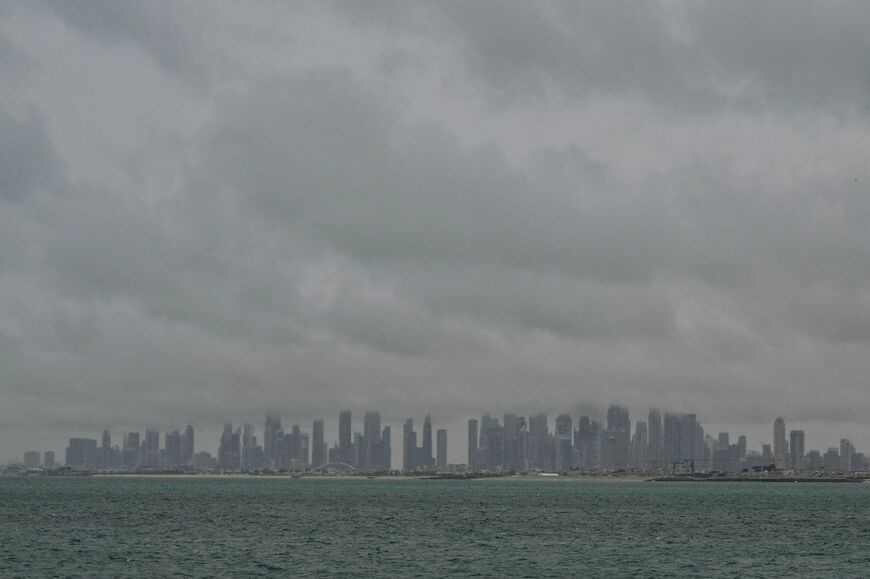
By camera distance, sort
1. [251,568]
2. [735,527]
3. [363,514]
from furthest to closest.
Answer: [363,514]
[735,527]
[251,568]

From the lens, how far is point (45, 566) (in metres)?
98.9

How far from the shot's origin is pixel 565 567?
97.7 meters

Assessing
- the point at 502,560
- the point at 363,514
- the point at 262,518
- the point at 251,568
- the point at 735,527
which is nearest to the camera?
the point at 251,568

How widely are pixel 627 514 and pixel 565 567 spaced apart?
96364mm

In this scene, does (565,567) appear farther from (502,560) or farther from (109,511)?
(109,511)

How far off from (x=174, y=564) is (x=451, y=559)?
24.3 meters

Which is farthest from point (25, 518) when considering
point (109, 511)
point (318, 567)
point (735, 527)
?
point (735, 527)

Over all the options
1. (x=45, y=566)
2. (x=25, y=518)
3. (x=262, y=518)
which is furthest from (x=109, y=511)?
(x=45, y=566)

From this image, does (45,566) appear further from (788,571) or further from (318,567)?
(788,571)

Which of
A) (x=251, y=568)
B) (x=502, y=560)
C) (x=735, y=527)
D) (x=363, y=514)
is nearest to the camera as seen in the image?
(x=251, y=568)

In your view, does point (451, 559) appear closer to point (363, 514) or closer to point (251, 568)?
point (251, 568)

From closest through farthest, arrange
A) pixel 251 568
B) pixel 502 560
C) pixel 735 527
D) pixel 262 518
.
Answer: pixel 251 568
pixel 502 560
pixel 735 527
pixel 262 518

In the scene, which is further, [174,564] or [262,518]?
[262,518]

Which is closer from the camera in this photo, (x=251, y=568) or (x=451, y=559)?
(x=251, y=568)
